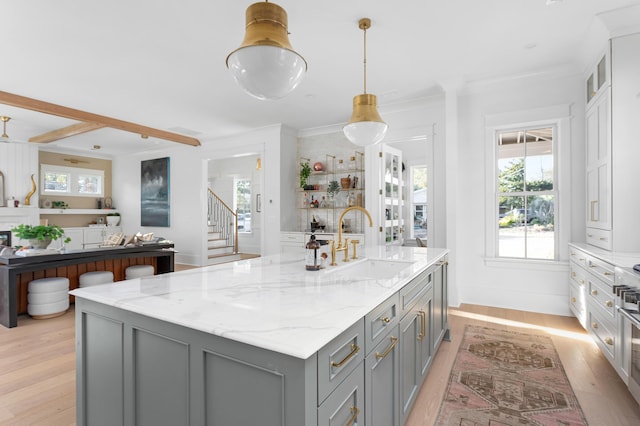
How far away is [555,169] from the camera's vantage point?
4160 mm

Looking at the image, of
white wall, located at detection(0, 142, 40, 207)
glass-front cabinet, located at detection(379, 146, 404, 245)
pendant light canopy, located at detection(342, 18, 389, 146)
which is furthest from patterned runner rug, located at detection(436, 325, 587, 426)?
white wall, located at detection(0, 142, 40, 207)

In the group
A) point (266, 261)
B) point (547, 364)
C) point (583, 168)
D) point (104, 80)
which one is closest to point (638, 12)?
point (583, 168)

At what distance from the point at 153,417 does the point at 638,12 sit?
444cm

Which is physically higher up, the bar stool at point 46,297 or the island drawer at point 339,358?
the island drawer at point 339,358

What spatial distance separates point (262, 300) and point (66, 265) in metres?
3.97

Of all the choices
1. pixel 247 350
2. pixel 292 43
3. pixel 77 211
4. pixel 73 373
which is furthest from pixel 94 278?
pixel 77 211

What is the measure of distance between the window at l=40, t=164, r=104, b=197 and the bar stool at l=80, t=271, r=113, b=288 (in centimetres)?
525

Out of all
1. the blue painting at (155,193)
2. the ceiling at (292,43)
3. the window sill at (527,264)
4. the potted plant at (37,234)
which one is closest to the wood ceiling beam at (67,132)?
the ceiling at (292,43)

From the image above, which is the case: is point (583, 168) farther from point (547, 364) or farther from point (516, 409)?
point (516, 409)

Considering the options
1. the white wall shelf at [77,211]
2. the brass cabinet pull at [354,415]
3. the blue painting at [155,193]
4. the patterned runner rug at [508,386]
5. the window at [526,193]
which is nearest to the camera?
the brass cabinet pull at [354,415]

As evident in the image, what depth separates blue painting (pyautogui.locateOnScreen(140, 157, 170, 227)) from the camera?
8281mm

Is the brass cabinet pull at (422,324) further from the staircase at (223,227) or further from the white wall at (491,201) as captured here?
the staircase at (223,227)

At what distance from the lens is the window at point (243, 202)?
9820 millimetres

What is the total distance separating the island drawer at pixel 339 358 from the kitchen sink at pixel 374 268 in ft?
3.12
